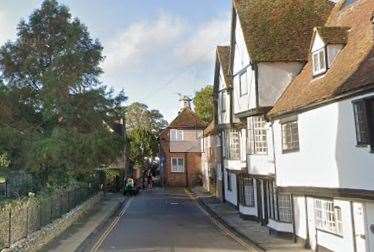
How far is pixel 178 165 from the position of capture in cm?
6431

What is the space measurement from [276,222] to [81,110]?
1661cm

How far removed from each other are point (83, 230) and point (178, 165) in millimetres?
38124

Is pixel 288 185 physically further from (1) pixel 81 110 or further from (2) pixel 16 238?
(1) pixel 81 110

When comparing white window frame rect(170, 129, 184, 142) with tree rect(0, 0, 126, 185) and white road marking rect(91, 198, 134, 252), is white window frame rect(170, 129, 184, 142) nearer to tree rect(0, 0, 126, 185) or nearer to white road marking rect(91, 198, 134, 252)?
white road marking rect(91, 198, 134, 252)

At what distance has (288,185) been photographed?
2119 centimetres

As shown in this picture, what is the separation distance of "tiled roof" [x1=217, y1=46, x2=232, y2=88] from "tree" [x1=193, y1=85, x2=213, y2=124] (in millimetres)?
39940

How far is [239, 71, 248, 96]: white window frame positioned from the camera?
26.1 meters

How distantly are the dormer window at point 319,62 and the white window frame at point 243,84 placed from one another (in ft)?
18.2

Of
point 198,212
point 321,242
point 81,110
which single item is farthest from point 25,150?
point 321,242

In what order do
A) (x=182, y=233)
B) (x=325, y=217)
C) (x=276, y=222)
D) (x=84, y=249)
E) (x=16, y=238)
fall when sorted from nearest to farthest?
(x=16, y=238)
(x=325, y=217)
(x=84, y=249)
(x=276, y=222)
(x=182, y=233)

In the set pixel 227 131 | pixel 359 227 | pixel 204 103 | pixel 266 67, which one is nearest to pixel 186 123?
pixel 204 103

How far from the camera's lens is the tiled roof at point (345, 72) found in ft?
52.9

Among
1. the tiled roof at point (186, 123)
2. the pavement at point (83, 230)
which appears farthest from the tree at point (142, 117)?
the pavement at point (83, 230)

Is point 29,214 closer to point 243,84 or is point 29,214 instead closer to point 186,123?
point 243,84
